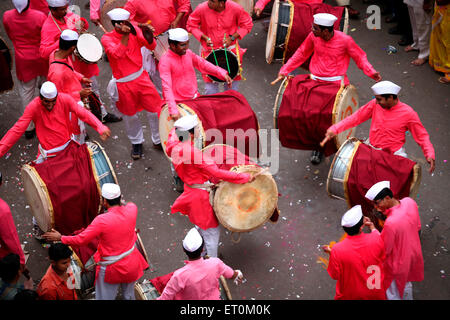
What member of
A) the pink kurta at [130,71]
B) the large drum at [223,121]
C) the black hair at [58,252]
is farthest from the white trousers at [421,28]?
the black hair at [58,252]

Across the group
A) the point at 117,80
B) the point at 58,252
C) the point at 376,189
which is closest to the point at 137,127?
the point at 117,80

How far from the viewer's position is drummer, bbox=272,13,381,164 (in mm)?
7340

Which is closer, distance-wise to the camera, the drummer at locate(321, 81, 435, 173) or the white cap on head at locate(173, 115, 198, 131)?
the white cap on head at locate(173, 115, 198, 131)

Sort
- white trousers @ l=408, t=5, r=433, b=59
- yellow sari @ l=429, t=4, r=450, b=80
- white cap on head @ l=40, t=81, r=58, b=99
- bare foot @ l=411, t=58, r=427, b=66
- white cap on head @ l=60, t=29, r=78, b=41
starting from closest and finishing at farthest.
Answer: white cap on head @ l=40, t=81, r=58, b=99
white cap on head @ l=60, t=29, r=78, b=41
yellow sari @ l=429, t=4, r=450, b=80
white trousers @ l=408, t=5, r=433, b=59
bare foot @ l=411, t=58, r=427, b=66

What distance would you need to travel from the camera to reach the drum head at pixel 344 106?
23.0ft

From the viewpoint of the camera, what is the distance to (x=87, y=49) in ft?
25.6

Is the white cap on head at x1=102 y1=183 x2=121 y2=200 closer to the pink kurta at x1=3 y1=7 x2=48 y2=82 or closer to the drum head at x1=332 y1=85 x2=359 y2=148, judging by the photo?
the drum head at x1=332 y1=85 x2=359 y2=148

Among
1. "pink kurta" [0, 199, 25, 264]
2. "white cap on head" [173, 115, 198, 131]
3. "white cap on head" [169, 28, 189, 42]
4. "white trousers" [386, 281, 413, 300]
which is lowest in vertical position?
"white trousers" [386, 281, 413, 300]

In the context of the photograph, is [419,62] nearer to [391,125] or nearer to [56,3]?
[391,125]

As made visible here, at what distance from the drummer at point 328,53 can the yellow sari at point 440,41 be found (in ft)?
6.97

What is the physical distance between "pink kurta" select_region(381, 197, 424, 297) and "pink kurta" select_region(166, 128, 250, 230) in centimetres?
150

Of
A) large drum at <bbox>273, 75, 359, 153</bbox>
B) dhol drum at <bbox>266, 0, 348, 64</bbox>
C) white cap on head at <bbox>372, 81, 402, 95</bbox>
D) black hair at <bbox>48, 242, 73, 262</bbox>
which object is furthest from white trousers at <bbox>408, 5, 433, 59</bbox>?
black hair at <bbox>48, 242, 73, 262</bbox>
